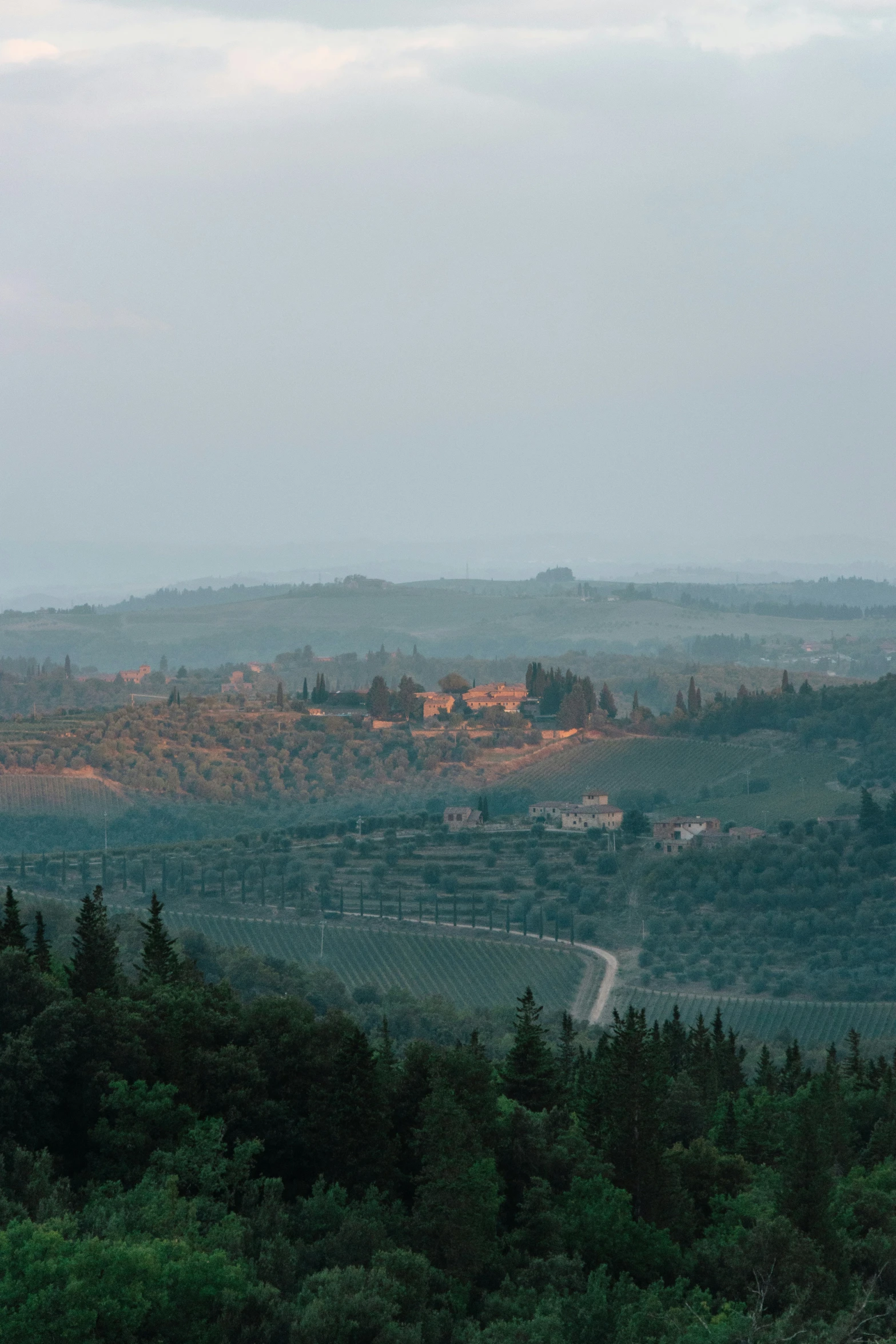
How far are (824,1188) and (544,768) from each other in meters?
86.3

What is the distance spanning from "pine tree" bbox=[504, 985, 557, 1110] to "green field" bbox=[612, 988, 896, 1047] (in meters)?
30.0

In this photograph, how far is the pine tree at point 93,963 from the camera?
24531 millimetres

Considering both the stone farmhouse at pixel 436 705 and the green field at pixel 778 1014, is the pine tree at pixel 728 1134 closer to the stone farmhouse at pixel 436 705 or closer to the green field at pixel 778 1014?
the green field at pixel 778 1014

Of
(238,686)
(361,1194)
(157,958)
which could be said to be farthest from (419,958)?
(238,686)

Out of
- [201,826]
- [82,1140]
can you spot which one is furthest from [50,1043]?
[201,826]

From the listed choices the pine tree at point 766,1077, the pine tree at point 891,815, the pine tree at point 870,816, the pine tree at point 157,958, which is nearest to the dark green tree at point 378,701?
the pine tree at point 870,816

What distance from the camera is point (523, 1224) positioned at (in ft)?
68.3

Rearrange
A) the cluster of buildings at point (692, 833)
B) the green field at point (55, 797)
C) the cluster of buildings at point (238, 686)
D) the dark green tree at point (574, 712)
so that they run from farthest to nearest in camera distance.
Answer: the cluster of buildings at point (238, 686) < the dark green tree at point (574, 712) < the green field at point (55, 797) < the cluster of buildings at point (692, 833)

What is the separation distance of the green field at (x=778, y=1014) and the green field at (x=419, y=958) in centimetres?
278

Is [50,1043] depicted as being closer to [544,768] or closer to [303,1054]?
[303,1054]

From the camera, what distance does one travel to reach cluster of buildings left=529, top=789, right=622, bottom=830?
87.2 metres

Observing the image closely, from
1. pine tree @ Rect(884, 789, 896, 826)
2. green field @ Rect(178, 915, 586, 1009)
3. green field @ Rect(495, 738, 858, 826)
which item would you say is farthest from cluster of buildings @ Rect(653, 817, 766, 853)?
green field @ Rect(178, 915, 586, 1009)

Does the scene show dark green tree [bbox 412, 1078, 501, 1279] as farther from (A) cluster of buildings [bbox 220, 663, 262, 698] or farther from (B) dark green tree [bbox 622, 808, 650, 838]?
(A) cluster of buildings [bbox 220, 663, 262, 698]

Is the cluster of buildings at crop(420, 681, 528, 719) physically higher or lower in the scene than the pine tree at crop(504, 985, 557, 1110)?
higher
